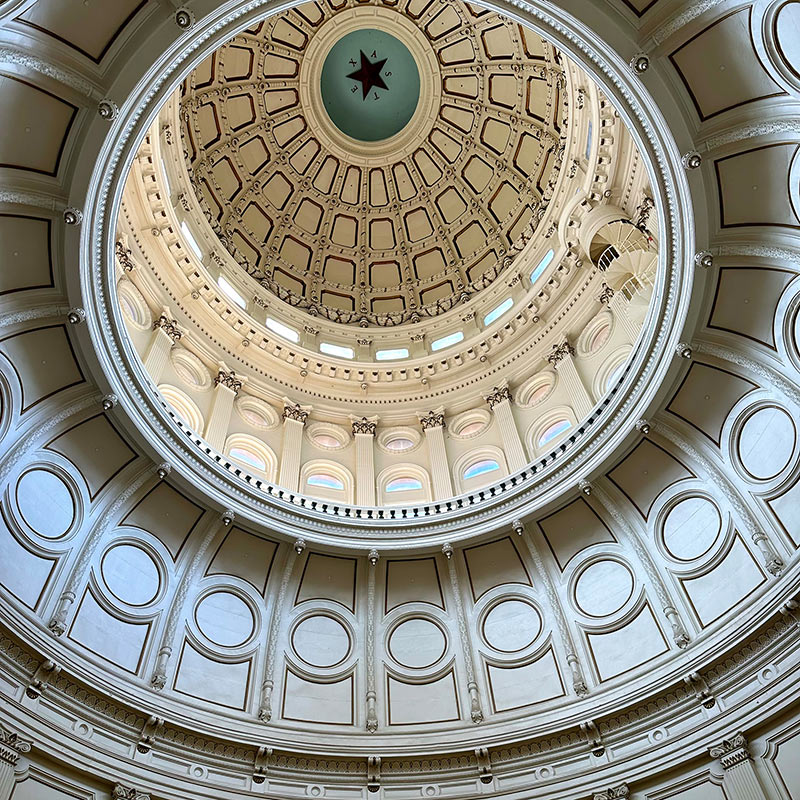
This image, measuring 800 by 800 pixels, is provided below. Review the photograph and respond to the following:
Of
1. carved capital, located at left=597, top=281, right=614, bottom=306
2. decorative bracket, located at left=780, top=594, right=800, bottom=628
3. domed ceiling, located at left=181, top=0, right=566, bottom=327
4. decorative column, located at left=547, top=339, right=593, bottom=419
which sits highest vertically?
domed ceiling, located at left=181, top=0, right=566, bottom=327

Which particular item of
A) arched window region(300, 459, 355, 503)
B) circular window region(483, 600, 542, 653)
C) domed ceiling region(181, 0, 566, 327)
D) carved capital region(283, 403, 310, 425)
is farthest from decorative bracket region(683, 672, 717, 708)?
domed ceiling region(181, 0, 566, 327)

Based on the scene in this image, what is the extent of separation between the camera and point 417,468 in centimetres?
2552

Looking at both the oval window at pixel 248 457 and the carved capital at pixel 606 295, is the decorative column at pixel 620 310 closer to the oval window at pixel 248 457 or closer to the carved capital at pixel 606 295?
the carved capital at pixel 606 295

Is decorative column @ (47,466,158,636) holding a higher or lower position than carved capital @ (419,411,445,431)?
lower

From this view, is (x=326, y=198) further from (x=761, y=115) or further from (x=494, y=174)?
(x=761, y=115)

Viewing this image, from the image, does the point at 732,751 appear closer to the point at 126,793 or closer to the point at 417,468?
the point at 126,793

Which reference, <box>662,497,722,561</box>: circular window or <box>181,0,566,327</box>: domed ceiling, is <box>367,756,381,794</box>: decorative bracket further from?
<box>181,0,566,327</box>: domed ceiling

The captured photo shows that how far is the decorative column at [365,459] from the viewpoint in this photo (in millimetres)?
24359

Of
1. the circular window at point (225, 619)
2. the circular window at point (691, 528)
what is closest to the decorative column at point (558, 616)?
the circular window at point (691, 528)

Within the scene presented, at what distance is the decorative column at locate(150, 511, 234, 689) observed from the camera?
683 inches

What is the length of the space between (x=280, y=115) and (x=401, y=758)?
1112 inches

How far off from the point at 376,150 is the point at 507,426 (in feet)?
57.5

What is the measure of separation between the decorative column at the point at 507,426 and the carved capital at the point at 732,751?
33.3 feet

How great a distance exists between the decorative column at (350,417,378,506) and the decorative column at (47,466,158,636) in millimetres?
7663
